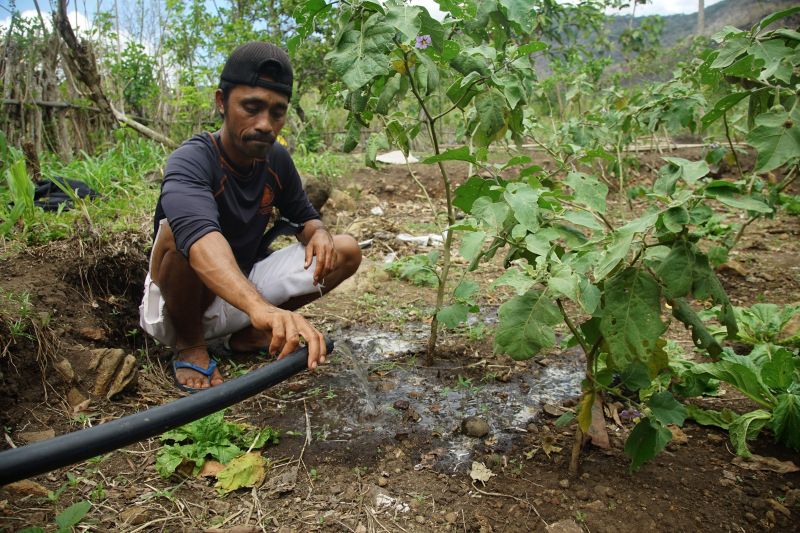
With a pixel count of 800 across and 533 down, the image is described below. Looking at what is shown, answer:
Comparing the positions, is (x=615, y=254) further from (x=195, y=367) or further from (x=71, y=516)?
(x=195, y=367)

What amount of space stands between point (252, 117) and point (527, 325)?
1457 millimetres

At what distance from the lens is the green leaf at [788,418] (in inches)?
63.5

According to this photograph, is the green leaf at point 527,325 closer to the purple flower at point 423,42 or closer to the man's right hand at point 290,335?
the man's right hand at point 290,335

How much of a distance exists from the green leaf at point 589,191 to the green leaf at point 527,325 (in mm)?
339

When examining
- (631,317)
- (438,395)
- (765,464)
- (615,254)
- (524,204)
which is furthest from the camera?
(438,395)

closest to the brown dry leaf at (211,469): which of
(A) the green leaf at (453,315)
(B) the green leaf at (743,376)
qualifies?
(A) the green leaf at (453,315)

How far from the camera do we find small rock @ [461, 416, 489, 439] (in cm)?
188

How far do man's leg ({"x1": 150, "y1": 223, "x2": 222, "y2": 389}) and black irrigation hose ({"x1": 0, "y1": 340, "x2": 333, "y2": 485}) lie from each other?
0.89 m

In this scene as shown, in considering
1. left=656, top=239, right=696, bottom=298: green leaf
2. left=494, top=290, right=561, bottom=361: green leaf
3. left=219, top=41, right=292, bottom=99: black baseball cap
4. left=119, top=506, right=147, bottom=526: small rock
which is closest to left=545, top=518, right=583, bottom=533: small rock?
left=494, top=290, right=561, bottom=361: green leaf

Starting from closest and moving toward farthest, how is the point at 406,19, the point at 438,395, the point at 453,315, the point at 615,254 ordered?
the point at 615,254, the point at 406,19, the point at 453,315, the point at 438,395

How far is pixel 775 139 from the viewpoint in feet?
4.18

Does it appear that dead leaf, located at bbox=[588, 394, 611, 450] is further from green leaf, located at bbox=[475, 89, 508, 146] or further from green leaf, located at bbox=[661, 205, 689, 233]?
green leaf, located at bbox=[475, 89, 508, 146]

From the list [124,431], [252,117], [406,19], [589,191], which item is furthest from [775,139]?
[252,117]

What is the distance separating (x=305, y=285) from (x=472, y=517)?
1384mm
